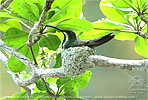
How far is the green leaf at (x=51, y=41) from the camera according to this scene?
448mm

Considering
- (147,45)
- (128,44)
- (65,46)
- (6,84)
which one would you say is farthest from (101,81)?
(65,46)

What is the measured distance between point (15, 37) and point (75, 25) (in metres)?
0.16

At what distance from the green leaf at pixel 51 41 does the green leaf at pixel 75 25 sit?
3.3 inches

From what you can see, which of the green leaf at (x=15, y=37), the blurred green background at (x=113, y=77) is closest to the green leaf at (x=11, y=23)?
the green leaf at (x=15, y=37)

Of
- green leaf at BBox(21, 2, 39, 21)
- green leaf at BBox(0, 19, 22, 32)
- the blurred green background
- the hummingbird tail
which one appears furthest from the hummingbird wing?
the blurred green background

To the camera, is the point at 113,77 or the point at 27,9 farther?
the point at 113,77

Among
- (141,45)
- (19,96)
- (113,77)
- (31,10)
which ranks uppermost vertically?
(31,10)

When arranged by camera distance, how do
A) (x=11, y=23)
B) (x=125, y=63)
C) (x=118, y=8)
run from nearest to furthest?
(x=125, y=63)
(x=118, y=8)
(x=11, y=23)

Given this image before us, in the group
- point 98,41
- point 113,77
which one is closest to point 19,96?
point 98,41

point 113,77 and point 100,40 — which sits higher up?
point 100,40

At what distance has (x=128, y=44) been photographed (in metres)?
1.64

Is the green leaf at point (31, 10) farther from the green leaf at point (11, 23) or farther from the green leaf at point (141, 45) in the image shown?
the green leaf at point (141, 45)

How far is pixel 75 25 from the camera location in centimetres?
36

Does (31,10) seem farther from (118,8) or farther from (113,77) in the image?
(113,77)
